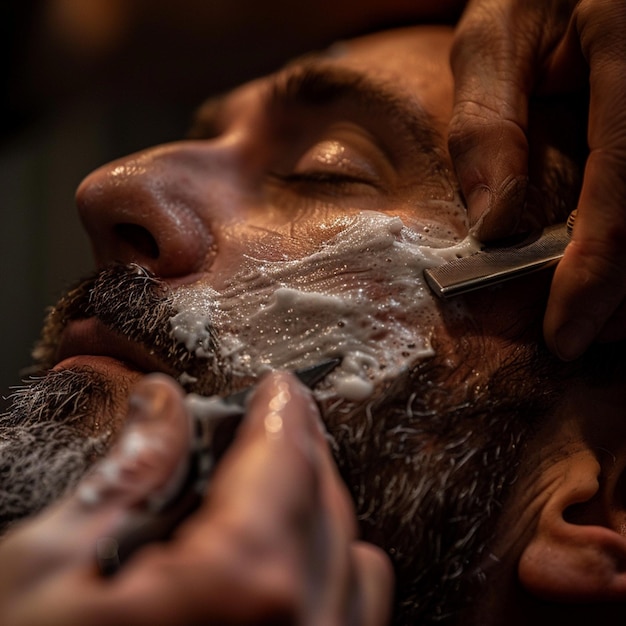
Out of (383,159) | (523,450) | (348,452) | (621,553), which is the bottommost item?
(621,553)

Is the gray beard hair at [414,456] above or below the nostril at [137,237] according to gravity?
below

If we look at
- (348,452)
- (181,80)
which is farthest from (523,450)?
(181,80)

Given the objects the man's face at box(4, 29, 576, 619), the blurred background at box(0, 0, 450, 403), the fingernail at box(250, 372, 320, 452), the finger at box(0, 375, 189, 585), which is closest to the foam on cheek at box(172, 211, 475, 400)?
the man's face at box(4, 29, 576, 619)

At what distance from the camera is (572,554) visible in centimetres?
74

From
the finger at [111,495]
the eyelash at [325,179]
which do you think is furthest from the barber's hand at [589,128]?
the finger at [111,495]

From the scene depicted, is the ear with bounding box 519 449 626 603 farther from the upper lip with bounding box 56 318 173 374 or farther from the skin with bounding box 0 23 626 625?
the upper lip with bounding box 56 318 173 374

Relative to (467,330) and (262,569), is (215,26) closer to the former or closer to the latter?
(467,330)

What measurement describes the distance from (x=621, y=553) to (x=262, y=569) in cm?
49

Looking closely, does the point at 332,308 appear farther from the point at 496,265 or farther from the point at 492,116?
the point at 492,116

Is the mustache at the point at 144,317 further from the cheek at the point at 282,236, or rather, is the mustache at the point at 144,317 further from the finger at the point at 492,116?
the finger at the point at 492,116

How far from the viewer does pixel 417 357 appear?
75 cm

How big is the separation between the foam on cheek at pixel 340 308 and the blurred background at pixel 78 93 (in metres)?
0.96

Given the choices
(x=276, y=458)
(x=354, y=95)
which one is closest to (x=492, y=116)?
(x=354, y=95)

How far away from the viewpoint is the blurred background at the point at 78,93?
5.74ft
